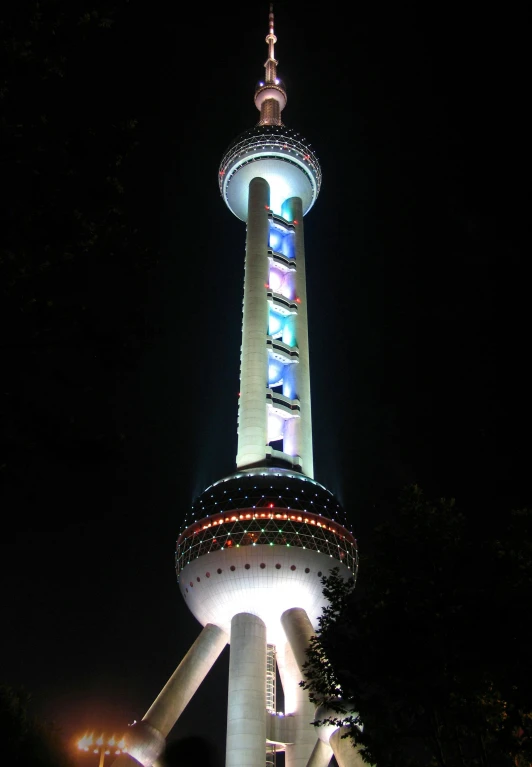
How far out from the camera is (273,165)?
80812 mm

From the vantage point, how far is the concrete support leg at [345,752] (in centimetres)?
4541

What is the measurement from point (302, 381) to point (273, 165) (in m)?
28.0

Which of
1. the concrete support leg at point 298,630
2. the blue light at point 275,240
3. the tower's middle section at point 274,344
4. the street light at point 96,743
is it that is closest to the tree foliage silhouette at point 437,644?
the street light at point 96,743

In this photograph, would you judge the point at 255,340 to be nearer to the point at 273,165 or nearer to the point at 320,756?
the point at 273,165

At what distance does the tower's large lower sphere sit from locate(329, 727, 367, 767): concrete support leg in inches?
423

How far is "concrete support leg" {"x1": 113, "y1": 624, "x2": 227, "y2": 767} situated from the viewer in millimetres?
49062

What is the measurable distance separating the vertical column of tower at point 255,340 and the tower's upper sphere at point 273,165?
2.24m

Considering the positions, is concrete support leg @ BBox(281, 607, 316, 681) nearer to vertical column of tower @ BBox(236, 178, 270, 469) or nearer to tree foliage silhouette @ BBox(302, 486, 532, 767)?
vertical column of tower @ BBox(236, 178, 270, 469)

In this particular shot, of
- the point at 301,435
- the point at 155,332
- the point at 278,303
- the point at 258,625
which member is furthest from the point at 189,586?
the point at 155,332

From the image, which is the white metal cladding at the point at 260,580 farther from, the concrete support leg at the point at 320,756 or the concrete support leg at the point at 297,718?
the concrete support leg at the point at 320,756

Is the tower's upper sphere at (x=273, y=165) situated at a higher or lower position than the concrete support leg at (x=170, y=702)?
higher

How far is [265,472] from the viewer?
193 ft

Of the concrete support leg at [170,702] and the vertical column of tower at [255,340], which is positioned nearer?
the concrete support leg at [170,702]

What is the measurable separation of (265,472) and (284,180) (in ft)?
128
